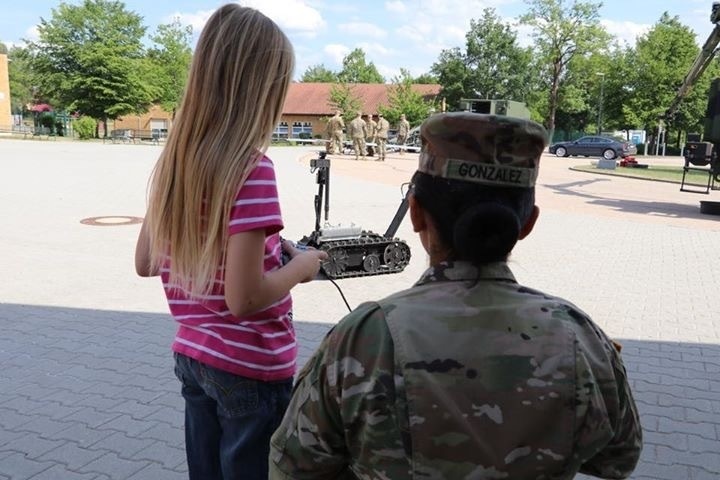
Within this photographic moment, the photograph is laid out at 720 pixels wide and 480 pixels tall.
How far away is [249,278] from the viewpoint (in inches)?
75.1

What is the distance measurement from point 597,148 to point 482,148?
4654 cm

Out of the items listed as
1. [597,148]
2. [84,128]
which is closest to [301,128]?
[84,128]

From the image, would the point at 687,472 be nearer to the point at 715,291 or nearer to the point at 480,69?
the point at 715,291

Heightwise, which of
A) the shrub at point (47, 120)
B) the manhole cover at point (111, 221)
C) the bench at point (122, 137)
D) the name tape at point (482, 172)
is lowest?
the manhole cover at point (111, 221)

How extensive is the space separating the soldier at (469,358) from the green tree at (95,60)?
6286cm

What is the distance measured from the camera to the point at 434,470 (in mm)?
1362

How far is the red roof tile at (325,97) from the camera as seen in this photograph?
75.6m

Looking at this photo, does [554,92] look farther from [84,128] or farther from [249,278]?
[249,278]

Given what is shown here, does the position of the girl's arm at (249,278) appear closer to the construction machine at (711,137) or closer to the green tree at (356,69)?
the construction machine at (711,137)

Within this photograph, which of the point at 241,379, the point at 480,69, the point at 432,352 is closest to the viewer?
the point at 432,352

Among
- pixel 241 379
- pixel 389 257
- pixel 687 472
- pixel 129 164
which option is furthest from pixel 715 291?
pixel 129 164

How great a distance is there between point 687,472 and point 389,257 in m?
5.10

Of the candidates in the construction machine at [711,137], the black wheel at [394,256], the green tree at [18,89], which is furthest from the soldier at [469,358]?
the green tree at [18,89]

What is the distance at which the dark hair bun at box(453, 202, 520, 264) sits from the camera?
1.36 metres
